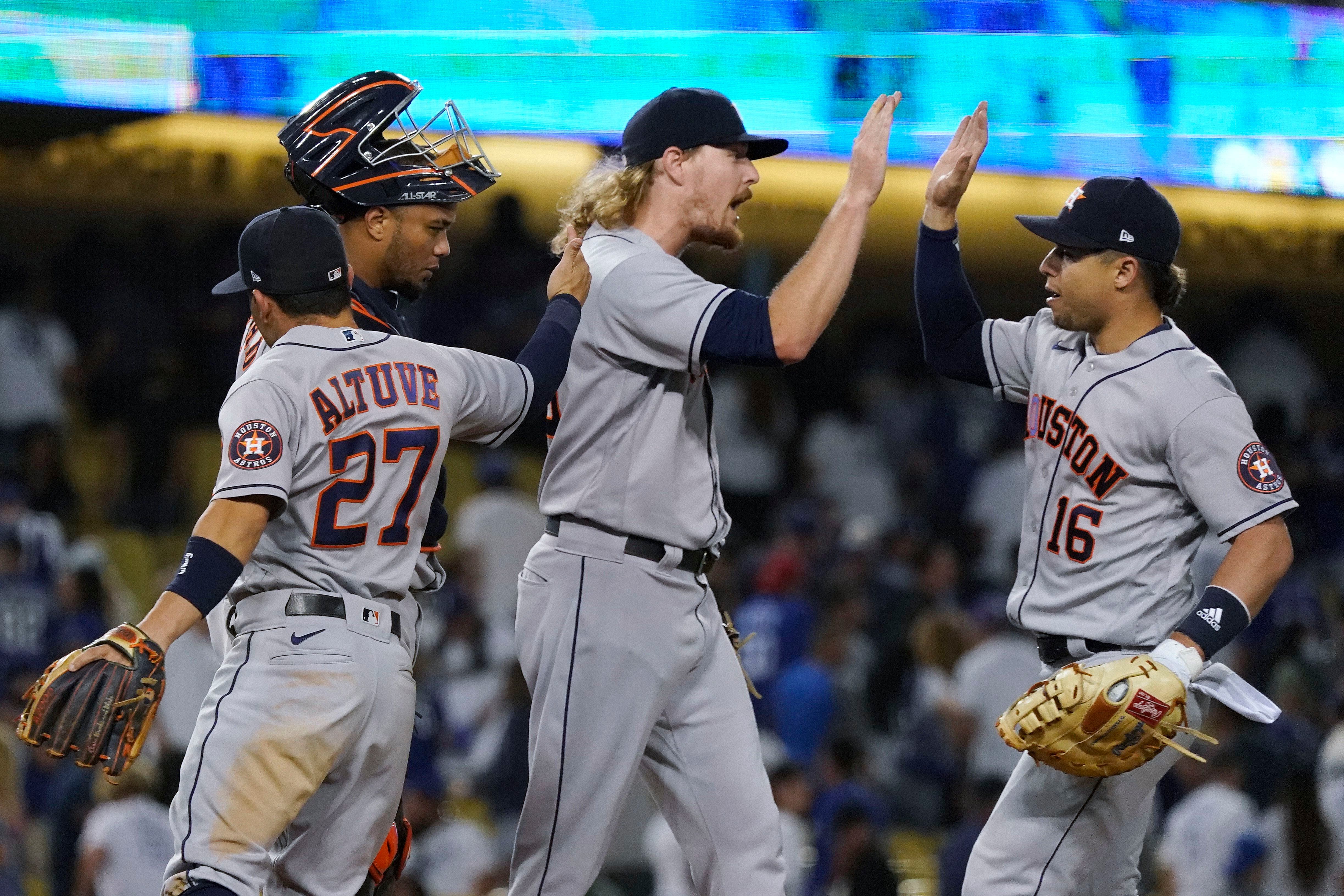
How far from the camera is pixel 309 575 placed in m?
2.77

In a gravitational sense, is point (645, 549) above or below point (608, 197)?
below

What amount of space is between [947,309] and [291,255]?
4.61ft

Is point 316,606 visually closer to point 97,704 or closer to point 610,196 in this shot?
point 97,704

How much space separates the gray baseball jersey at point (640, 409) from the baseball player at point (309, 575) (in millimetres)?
219

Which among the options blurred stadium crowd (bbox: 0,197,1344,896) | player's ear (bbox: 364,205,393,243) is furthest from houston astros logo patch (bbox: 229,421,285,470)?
blurred stadium crowd (bbox: 0,197,1344,896)

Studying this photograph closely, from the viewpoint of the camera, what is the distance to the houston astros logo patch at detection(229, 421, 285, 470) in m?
2.61

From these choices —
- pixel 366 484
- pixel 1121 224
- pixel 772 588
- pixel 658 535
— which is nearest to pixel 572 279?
pixel 658 535

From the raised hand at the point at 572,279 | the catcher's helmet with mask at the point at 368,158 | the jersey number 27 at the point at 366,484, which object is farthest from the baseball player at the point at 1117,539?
the jersey number 27 at the point at 366,484

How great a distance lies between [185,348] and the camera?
852 centimetres

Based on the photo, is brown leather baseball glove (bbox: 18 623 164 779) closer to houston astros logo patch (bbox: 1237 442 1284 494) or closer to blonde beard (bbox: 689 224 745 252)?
blonde beard (bbox: 689 224 745 252)

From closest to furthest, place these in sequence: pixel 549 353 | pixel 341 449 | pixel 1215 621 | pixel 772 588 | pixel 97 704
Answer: pixel 97 704 → pixel 341 449 → pixel 1215 621 → pixel 549 353 → pixel 772 588

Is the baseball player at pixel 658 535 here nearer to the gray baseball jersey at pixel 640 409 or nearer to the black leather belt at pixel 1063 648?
the gray baseball jersey at pixel 640 409

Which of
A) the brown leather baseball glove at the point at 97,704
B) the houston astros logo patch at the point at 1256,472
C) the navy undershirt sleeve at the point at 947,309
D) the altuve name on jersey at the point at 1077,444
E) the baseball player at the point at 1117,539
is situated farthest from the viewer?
the navy undershirt sleeve at the point at 947,309

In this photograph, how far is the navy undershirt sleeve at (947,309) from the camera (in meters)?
3.43
